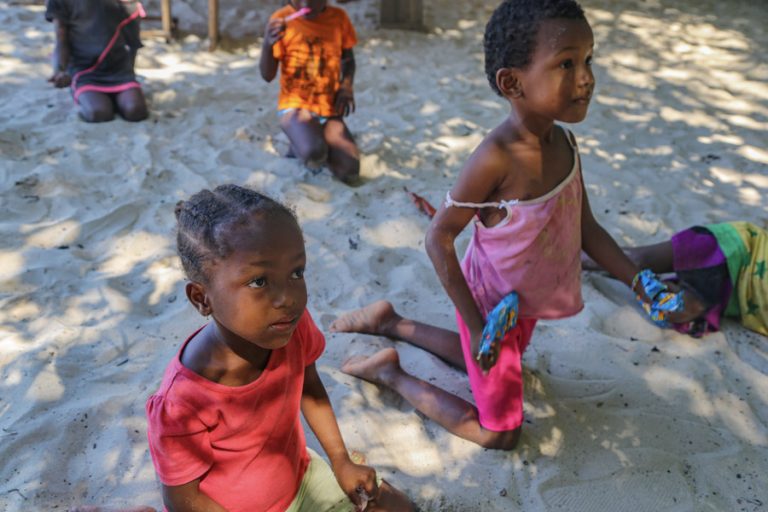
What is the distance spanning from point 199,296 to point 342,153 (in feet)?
8.75

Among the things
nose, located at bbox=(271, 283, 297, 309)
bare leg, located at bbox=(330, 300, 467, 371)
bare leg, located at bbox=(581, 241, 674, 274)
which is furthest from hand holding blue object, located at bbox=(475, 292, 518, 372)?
bare leg, located at bbox=(581, 241, 674, 274)

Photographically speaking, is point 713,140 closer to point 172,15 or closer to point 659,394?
point 659,394

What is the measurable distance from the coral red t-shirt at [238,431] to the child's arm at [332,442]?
6 cm

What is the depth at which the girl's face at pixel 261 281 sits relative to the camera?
4.58 ft

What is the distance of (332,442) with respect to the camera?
1765 millimetres

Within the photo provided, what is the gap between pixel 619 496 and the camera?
2104 mm

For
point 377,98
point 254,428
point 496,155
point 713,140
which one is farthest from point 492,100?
point 254,428

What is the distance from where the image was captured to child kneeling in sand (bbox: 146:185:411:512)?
141 cm

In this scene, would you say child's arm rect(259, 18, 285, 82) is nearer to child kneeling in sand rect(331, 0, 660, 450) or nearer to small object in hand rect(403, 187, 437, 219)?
small object in hand rect(403, 187, 437, 219)

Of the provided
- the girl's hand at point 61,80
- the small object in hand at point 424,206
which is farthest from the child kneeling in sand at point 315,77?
the girl's hand at point 61,80

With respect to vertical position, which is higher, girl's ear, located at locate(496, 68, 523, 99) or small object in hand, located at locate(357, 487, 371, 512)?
girl's ear, located at locate(496, 68, 523, 99)

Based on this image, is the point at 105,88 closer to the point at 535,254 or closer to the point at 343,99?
the point at 343,99

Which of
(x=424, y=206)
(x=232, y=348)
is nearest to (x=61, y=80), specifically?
(x=424, y=206)

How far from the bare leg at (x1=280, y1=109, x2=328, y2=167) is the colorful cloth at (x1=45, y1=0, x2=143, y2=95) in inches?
49.1
